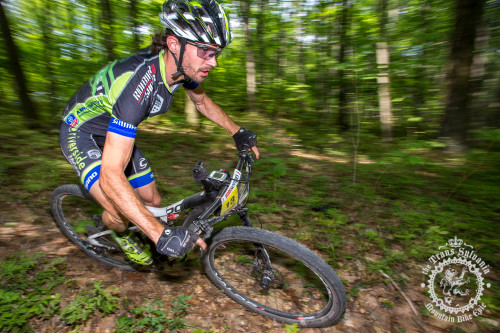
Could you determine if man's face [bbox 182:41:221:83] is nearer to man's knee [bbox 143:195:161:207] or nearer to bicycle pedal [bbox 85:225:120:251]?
man's knee [bbox 143:195:161:207]

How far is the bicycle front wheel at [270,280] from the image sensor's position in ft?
7.17

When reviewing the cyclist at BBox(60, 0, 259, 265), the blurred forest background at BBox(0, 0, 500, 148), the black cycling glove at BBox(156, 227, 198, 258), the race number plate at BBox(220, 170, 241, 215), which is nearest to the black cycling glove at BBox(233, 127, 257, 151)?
the cyclist at BBox(60, 0, 259, 265)

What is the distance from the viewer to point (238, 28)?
9.38 metres

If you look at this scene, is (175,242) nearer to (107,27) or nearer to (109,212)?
(109,212)

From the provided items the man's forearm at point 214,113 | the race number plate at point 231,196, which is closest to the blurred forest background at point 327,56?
the man's forearm at point 214,113

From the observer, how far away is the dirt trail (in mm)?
2385

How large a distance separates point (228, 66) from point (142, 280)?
947cm

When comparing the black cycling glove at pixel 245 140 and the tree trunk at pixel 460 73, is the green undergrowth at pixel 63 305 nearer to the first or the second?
the black cycling glove at pixel 245 140

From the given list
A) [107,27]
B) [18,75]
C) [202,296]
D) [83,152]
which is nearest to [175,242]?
[202,296]

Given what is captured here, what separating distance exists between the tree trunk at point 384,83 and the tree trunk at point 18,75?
28.8 ft

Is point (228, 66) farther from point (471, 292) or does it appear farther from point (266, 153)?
point (471, 292)

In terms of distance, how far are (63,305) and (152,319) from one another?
0.90m

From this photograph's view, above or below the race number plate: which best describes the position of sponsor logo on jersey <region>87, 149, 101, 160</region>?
above

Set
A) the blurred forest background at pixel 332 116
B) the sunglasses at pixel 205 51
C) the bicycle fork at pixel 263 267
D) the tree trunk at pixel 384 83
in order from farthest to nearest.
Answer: the tree trunk at pixel 384 83 < the blurred forest background at pixel 332 116 < the bicycle fork at pixel 263 267 < the sunglasses at pixel 205 51
